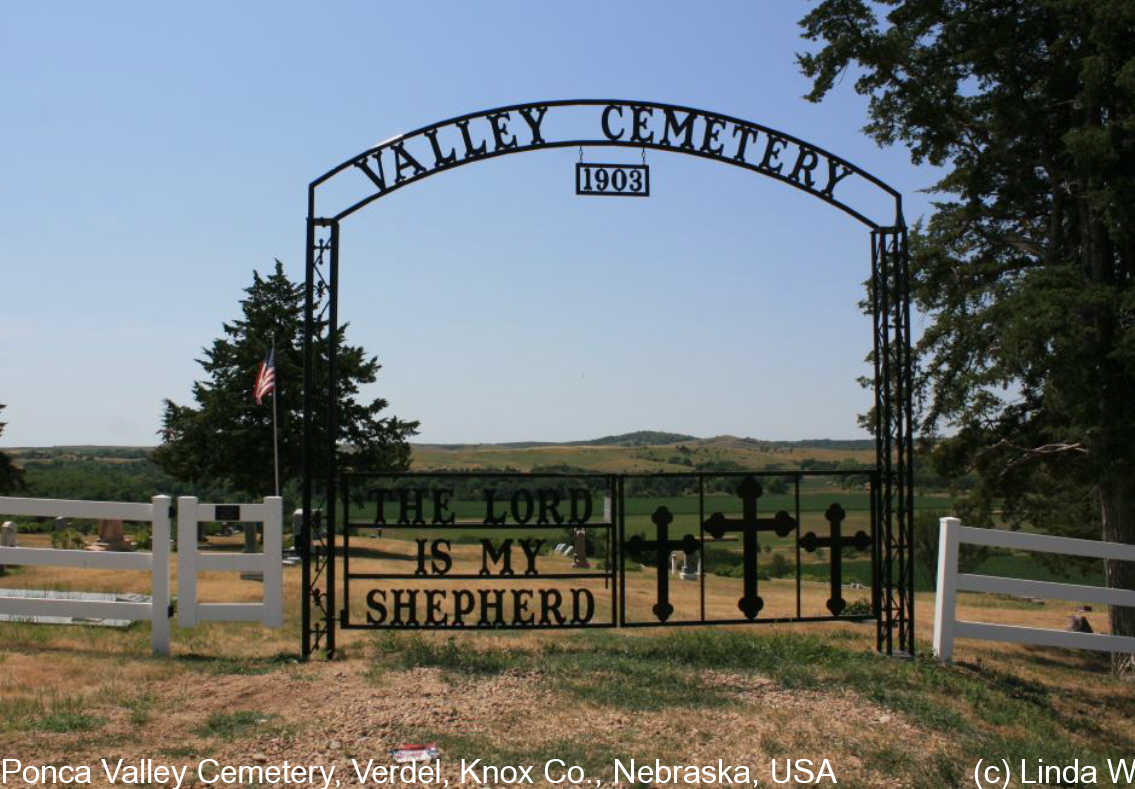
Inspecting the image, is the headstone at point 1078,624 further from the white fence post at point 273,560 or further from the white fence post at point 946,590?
the white fence post at point 273,560

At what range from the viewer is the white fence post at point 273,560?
8.66 meters

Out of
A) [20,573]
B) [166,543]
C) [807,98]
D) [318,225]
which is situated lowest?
[20,573]

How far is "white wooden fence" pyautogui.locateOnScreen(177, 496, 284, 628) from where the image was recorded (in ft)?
28.5

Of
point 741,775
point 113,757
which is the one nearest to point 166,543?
point 113,757

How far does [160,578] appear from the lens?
28.1 ft

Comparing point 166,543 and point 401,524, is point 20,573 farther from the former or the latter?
point 401,524

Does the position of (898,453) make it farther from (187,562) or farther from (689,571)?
(689,571)

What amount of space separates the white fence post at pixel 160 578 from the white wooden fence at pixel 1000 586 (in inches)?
283

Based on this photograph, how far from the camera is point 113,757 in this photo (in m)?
5.71

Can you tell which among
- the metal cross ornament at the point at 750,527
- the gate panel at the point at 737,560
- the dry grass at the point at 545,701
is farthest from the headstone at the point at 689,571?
the metal cross ornament at the point at 750,527

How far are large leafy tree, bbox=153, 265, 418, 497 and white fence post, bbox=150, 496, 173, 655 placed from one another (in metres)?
18.6

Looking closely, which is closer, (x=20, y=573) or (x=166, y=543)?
(x=166, y=543)

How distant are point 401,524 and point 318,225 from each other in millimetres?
2902

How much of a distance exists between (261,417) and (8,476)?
8.96 meters
